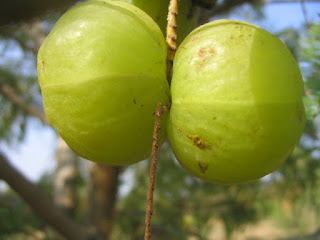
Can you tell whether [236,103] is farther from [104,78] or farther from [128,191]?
[128,191]

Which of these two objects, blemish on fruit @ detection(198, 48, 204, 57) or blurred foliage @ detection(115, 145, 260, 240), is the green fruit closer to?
blemish on fruit @ detection(198, 48, 204, 57)

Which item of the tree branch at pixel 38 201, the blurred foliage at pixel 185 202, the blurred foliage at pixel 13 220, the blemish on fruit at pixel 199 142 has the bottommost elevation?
the blurred foliage at pixel 185 202

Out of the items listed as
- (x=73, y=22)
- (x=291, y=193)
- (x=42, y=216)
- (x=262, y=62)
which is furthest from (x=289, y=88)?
(x=291, y=193)

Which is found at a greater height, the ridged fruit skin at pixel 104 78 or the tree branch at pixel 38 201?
the ridged fruit skin at pixel 104 78

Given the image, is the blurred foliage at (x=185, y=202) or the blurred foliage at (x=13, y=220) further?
the blurred foliage at (x=185, y=202)

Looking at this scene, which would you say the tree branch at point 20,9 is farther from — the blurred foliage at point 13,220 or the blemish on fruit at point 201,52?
the blurred foliage at point 13,220

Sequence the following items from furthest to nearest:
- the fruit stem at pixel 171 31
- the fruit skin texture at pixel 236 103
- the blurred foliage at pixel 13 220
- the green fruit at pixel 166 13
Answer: the blurred foliage at pixel 13 220 < the green fruit at pixel 166 13 < the fruit stem at pixel 171 31 < the fruit skin texture at pixel 236 103

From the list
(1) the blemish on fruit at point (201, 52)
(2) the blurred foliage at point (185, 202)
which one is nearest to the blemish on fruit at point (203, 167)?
(1) the blemish on fruit at point (201, 52)
